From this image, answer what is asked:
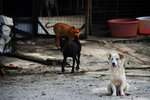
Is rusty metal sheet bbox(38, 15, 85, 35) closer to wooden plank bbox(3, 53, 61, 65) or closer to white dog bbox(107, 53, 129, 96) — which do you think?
wooden plank bbox(3, 53, 61, 65)

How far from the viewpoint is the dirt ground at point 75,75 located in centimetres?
525

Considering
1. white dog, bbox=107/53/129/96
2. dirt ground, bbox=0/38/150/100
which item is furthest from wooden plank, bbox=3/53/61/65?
white dog, bbox=107/53/129/96

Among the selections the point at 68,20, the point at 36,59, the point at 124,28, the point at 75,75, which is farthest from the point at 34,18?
the point at 75,75

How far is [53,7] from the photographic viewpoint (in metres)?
11.6

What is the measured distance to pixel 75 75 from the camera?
22.1 feet

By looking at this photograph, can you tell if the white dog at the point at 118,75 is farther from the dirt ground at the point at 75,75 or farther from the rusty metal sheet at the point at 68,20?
the rusty metal sheet at the point at 68,20

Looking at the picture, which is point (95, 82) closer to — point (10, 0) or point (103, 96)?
point (103, 96)

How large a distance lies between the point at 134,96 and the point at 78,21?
6.28m

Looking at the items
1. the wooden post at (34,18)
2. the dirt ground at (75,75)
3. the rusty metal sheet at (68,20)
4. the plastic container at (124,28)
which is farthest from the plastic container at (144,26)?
the wooden post at (34,18)

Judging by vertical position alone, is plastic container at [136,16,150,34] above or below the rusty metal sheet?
below

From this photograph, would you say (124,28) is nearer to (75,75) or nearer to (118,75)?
(75,75)

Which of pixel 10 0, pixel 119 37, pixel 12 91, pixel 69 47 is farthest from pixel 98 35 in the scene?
pixel 12 91

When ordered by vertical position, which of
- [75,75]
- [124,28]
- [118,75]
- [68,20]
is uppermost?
[68,20]

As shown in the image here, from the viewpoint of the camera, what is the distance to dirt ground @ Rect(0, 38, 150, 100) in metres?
5.25
